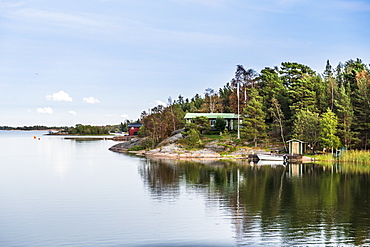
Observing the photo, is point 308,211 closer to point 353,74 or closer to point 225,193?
point 225,193

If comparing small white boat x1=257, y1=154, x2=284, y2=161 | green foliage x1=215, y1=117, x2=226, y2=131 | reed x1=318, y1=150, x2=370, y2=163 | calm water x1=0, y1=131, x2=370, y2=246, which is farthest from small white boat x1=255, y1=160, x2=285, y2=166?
green foliage x1=215, y1=117, x2=226, y2=131

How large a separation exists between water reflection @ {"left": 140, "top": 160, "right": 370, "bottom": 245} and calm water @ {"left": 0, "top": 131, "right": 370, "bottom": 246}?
62 mm

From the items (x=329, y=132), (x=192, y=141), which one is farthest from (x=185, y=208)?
(x=192, y=141)

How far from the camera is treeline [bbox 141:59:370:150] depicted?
202ft

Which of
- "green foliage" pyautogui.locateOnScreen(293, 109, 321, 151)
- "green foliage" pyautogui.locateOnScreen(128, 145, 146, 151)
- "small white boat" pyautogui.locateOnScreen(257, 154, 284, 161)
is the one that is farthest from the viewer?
"green foliage" pyautogui.locateOnScreen(128, 145, 146, 151)

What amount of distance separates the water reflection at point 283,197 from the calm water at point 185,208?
6 cm

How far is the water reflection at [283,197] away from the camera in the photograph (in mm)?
20031

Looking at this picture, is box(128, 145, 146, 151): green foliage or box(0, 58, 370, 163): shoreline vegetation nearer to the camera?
box(0, 58, 370, 163): shoreline vegetation

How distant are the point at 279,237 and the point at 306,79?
2244 inches

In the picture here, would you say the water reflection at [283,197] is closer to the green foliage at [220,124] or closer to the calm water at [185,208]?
the calm water at [185,208]

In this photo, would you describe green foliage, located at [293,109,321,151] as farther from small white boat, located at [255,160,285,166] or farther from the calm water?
the calm water

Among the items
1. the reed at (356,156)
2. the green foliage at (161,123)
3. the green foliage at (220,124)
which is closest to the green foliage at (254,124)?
the green foliage at (220,124)

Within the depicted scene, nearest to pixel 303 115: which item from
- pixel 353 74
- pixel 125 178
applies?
pixel 353 74

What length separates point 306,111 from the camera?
223ft
